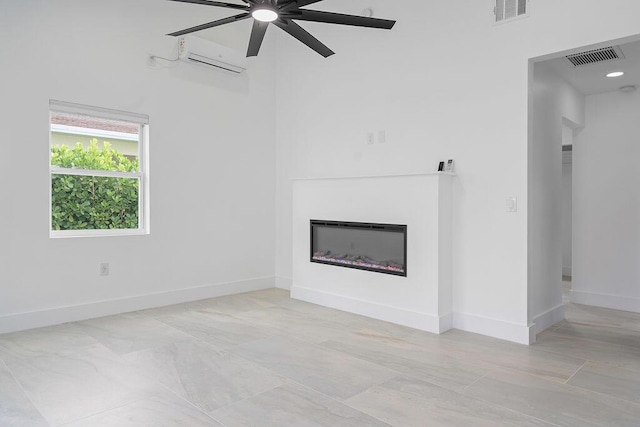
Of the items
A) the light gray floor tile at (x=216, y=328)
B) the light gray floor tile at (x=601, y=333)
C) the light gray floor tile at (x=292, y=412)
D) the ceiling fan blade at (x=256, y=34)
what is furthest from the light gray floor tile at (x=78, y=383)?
the light gray floor tile at (x=601, y=333)

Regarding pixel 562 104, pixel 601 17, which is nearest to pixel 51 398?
pixel 601 17

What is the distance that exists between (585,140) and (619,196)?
0.72 meters

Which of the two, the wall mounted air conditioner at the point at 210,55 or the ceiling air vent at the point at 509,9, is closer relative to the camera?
the ceiling air vent at the point at 509,9

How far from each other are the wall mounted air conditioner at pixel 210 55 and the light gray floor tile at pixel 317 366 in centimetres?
305

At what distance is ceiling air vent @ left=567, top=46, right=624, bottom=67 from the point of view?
11.6ft

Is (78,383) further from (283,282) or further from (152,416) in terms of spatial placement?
(283,282)

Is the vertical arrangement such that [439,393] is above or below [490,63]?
below

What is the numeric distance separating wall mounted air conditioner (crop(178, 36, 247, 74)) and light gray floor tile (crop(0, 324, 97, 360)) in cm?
289

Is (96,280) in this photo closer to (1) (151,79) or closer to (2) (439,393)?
(1) (151,79)

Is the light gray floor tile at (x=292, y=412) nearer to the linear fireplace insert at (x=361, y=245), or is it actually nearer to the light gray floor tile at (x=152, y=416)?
the light gray floor tile at (x=152, y=416)

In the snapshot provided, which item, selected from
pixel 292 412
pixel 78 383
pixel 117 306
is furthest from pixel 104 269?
pixel 292 412

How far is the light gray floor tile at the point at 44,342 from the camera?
10.5 feet

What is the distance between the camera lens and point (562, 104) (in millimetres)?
4352

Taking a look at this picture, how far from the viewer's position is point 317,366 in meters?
2.96
